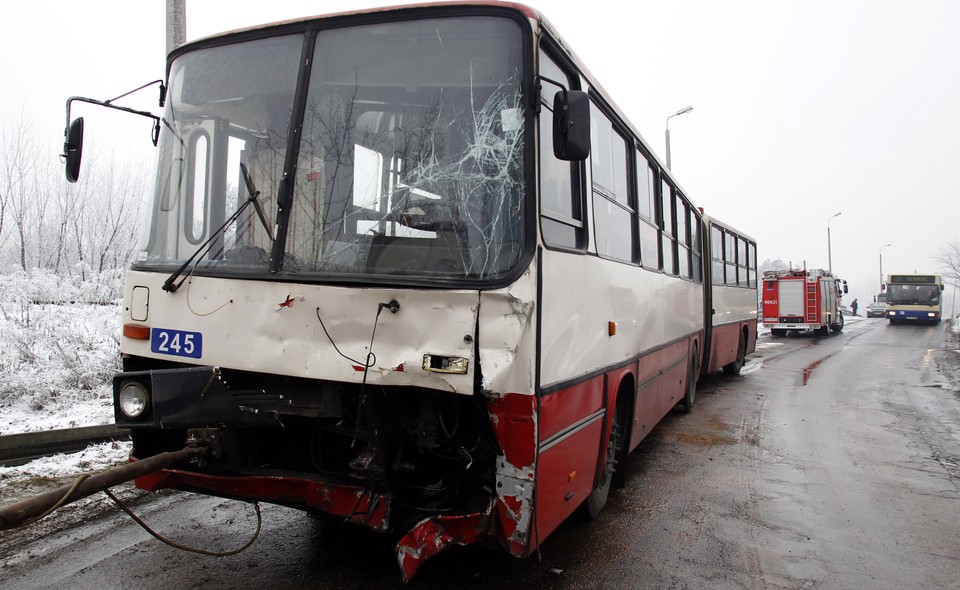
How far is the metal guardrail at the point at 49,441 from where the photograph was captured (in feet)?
18.4

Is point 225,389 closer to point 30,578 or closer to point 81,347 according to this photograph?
point 30,578

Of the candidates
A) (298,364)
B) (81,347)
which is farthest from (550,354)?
(81,347)

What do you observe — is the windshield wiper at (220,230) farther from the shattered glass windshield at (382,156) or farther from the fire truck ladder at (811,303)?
the fire truck ladder at (811,303)

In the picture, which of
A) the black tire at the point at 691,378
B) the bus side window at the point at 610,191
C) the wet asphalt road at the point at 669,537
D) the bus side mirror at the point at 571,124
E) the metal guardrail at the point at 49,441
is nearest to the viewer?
the bus side mirror at the point at 571,124

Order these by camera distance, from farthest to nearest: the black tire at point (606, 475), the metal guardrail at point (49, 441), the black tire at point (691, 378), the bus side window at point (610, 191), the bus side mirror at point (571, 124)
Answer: the black tire at point (691, 378) < the metal guardrail at point (49, 441) < the black tire at point (606, 475) < the bus side window at point (610, 191) < the bus side mirror at point (571, 124)

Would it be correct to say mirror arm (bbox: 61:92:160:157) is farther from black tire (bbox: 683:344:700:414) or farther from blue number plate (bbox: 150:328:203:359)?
black tire (bbox: 683:344:700:414)

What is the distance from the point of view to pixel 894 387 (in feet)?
42.5

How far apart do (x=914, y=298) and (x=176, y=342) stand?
4838 cm

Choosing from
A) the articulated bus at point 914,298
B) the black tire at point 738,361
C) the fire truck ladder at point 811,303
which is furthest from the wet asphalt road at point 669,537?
the articulated bus at point 914,298

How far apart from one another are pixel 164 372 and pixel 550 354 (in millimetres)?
1948

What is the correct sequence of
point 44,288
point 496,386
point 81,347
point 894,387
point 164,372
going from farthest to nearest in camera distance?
point 894,387 → point 44,288 → point 81,347 → point 164,372 → point 496,386

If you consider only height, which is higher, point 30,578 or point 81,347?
point 81,347

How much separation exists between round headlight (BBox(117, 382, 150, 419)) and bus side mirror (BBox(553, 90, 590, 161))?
2.50 m

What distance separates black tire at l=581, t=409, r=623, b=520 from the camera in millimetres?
4707
